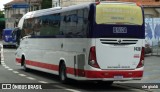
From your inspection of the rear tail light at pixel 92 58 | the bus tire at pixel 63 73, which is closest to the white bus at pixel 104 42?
the rear tail light at pixel 92 58

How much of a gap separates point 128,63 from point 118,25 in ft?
4.37

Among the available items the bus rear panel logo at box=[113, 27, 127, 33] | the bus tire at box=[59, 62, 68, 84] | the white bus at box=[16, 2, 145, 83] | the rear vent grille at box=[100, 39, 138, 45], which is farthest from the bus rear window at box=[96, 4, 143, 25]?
the bus tire at box=[59, 62, 68, 84]

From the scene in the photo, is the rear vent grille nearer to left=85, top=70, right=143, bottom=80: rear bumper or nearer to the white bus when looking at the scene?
the white bus

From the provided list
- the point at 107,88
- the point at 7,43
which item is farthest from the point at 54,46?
the point at 7,43

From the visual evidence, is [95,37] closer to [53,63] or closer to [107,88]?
[107,88]

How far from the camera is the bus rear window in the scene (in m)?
15.9

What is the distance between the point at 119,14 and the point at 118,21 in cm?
24

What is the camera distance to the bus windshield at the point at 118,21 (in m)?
15.9

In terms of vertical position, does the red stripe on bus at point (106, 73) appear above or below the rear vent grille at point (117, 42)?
below

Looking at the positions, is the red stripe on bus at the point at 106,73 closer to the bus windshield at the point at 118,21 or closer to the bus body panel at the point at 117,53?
the bus body panel at the point at 117,53

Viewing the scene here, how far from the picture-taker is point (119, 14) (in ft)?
52.8

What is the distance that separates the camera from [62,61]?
1847cm

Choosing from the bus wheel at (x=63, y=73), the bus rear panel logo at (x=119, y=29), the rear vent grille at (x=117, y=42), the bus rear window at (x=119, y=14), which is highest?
the bus rear window at (x=119, y=14)

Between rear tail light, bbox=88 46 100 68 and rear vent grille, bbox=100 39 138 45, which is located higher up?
rear vent grille, bbox=100 39 138 45
